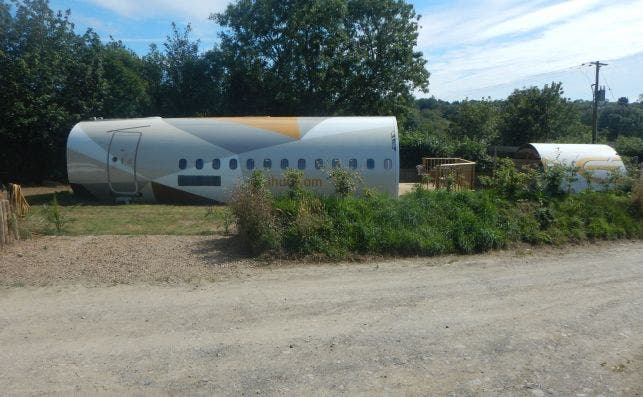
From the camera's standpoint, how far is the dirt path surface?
548 cm

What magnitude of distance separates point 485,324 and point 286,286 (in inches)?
133

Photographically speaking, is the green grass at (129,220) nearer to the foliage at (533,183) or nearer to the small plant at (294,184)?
the small plant at (294,184)

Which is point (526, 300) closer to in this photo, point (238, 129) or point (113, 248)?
point (113, 248)

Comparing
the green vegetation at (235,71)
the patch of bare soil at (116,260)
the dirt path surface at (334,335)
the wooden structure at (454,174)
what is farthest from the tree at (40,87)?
the dirt path surface at (334,335)

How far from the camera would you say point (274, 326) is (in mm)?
7062

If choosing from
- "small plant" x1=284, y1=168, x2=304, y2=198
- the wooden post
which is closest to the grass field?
the wooden post

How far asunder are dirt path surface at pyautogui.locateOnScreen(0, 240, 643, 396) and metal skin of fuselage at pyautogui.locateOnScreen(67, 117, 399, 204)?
9.59m

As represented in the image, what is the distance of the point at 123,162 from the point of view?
20.1 meters

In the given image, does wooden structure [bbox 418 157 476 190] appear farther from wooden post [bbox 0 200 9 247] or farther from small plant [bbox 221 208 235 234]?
wooden post [bbox 0 200 9 247]

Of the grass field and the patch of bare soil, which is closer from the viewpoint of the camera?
the patch of bare soil

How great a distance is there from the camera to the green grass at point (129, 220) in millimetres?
13977

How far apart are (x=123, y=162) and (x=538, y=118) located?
33.0 metres

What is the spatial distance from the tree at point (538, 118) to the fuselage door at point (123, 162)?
Result: 31986mm

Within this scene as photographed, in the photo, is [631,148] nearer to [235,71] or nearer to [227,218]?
[235,71]
